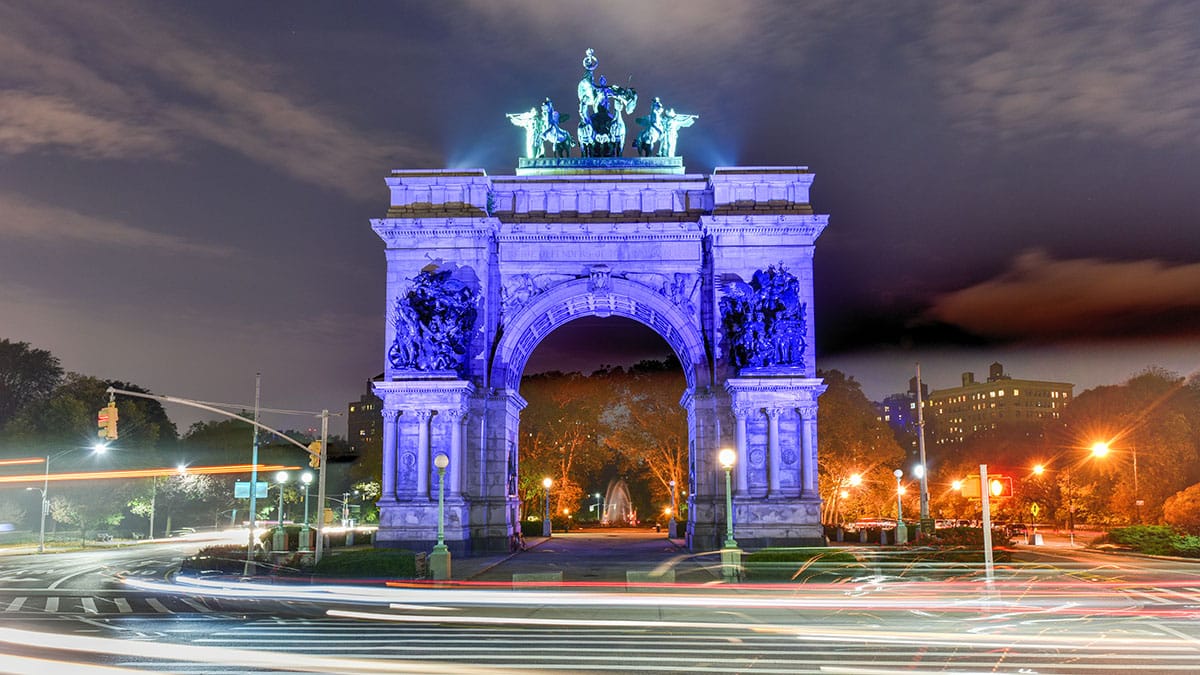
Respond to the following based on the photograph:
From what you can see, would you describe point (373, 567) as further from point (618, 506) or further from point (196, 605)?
point (618, 506)

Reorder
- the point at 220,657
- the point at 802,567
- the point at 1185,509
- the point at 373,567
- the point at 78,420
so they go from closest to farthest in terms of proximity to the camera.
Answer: the point at 220,657 < the point at 802,567 < the point at 373,567 < the point at 1185,509 < the point at 78,420

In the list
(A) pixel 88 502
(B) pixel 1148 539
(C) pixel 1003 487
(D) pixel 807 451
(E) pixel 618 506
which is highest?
(D) pixel 807 451

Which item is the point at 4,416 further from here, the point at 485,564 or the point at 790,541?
the point at 790,541

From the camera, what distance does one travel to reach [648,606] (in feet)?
78.1

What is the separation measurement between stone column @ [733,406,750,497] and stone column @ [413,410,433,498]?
12.8 m

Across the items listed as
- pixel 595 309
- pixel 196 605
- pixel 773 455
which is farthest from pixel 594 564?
pixel 196 605

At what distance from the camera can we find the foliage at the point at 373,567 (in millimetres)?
30234

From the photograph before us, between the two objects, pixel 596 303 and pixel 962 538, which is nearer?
pixel 962 538

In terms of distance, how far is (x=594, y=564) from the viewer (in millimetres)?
37656

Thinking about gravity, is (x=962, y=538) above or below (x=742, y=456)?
below

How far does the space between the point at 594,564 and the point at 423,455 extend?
905cm

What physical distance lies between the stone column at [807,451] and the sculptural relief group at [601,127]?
47.3 ft

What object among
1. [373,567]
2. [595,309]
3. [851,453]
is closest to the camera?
[373,567]

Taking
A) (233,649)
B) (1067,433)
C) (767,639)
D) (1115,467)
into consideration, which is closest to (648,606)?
(767,639)
